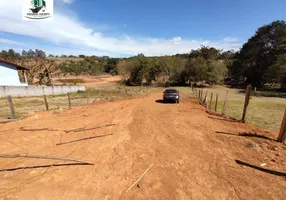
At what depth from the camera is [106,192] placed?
4152mm

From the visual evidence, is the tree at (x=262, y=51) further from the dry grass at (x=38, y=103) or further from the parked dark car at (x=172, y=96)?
the dry grass at (x=38, y=103)

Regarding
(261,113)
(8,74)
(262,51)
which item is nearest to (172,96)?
(261,113)

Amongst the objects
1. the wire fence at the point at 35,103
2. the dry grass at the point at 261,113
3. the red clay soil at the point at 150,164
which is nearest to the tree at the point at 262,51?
the dry grass at the point at 261,113

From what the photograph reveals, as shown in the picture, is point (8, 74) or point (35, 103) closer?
point (35, 103)

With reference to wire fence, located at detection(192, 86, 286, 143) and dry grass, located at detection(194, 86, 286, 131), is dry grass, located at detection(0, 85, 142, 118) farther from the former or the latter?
dry grass, located at detection(194, 86, 286, 131)

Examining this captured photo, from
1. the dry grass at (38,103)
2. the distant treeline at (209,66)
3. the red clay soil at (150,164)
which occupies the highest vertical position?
the distant treeline at (209,66)

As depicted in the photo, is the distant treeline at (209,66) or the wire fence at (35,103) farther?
the distant treeline at (209,66)

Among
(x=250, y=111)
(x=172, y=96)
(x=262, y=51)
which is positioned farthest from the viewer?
(x=262, y=51)

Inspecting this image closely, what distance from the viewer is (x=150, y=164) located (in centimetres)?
530

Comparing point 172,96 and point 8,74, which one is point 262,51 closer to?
point 172,96

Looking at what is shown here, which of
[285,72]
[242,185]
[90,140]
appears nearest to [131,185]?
[242,185]

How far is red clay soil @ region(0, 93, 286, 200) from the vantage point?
163 inches

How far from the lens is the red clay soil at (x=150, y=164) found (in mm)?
4133

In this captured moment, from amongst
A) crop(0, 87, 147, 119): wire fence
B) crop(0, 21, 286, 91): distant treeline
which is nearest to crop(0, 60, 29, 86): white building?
crop(0, 87, 147, 119): wire fence
